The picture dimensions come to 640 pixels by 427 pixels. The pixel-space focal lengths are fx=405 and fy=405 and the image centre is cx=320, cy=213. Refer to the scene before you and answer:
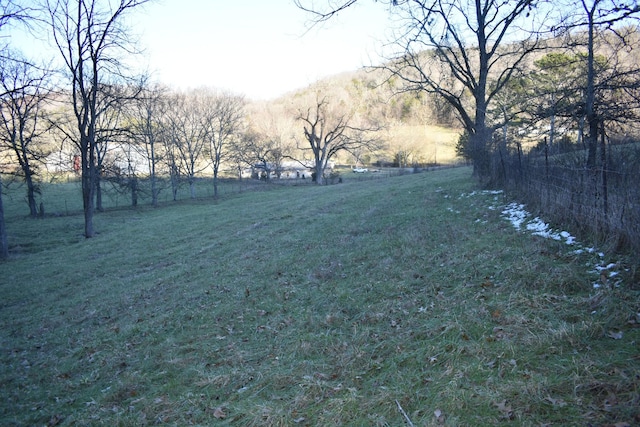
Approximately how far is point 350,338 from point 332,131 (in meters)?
48.7

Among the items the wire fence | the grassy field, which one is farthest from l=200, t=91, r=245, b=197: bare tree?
the wire fence

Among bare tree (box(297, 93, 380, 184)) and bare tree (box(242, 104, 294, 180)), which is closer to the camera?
bare tree (box(242, 104, 294, 180))

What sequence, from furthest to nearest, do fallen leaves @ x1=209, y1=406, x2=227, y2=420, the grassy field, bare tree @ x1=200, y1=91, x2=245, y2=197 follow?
bare tree @ x1=200, y1=91, x2=245, y2=197 < fallen leaves @ x1=209, y1=406, x2=227, y2=420 < the grassy field

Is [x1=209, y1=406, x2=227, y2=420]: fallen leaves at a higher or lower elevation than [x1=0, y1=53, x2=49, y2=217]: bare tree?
lower

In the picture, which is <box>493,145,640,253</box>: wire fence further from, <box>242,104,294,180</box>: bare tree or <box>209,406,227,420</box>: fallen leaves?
<box>242,104,294,180</box>: bare tree

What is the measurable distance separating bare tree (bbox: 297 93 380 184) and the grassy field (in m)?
40.2

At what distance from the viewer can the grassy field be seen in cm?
404

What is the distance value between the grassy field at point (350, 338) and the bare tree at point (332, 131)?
40192mm

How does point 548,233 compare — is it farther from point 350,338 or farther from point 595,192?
point 350,338

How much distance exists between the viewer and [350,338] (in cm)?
602

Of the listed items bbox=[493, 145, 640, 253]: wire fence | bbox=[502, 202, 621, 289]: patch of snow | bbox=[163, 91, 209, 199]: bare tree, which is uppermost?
bbox=[163, 91, 209, 199]: bare tree

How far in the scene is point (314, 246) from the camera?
12.9m

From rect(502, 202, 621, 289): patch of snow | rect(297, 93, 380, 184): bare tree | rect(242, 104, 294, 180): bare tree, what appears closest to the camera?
rect(502, 202, 621, 289): patch of snow

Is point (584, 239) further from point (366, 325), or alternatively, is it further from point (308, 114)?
point (308, 114)
